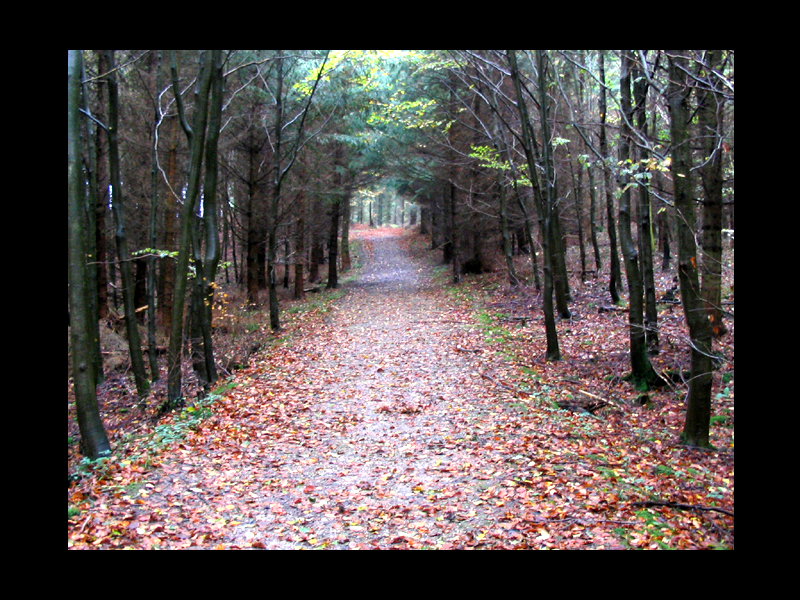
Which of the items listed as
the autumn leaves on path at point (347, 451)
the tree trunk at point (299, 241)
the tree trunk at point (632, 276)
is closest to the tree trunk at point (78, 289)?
the autumn leaves on path at point (347, 451)

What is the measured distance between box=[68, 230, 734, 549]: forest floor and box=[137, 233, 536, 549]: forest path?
27mm

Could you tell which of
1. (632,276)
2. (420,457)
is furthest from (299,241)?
(420,457)

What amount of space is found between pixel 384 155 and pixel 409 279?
279 inches

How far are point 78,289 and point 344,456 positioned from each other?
12.4 feet

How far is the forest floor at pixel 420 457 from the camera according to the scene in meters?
4.69

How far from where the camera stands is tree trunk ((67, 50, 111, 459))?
18.7ft

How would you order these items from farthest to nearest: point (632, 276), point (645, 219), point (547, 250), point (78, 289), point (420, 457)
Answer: point (547, 250), point (645, 219), point (632, 276), point (420, 457), point (78, 289)

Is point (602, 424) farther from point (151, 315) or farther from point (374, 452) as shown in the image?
point (151, 315)

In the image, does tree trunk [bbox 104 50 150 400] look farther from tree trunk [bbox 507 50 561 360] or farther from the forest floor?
tree trunk [bbox 507 50 561 360]

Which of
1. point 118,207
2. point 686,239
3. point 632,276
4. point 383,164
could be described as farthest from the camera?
point 383,164

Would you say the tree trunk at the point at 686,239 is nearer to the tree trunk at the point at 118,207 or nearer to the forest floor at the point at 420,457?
the forest floor at the point at 420,457

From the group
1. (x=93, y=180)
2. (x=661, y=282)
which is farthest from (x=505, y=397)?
(x=661, y=282)

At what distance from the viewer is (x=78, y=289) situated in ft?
19.7

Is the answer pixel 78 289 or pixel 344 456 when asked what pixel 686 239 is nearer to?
pixel 344 456
